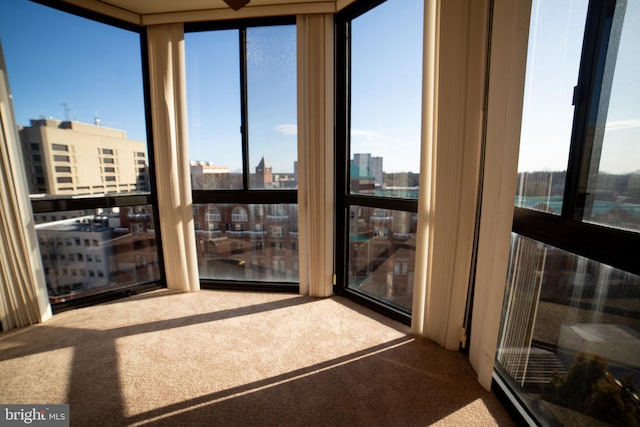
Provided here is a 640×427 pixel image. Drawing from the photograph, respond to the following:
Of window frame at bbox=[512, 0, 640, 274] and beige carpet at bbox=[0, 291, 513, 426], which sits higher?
window frame at bbox=[512, 0, 640, 274]

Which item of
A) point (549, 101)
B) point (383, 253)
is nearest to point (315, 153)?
point (383, 253)

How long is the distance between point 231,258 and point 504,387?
280cm

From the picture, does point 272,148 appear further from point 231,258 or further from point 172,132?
point 231,258

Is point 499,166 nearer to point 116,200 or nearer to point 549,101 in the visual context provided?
point 549,101

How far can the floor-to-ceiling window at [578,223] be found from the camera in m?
1.01

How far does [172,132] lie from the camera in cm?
297

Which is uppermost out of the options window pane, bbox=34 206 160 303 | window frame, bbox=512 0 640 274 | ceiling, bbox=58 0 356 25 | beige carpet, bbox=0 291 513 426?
ceiling, bbox=58 0 356 25

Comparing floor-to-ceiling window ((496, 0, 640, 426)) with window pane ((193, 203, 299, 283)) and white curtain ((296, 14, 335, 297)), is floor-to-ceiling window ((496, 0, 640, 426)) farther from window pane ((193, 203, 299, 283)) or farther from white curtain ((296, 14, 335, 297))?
window pane ((193, 203, 299, 283))

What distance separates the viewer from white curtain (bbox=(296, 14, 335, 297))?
273 centimetres

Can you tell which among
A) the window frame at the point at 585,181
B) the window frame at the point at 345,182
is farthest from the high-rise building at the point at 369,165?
the window frame at the point at 585,181

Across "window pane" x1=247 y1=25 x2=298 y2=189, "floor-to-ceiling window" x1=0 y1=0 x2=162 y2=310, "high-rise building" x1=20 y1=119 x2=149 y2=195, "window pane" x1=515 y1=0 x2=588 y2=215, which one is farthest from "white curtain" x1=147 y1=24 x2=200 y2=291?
"window pane" x1=515 y1=0 x2=588 y2=215

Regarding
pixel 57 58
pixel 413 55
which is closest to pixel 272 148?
pixel 413 55

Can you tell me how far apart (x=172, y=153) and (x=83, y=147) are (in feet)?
2.79

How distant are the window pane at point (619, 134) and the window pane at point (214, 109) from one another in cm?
285
